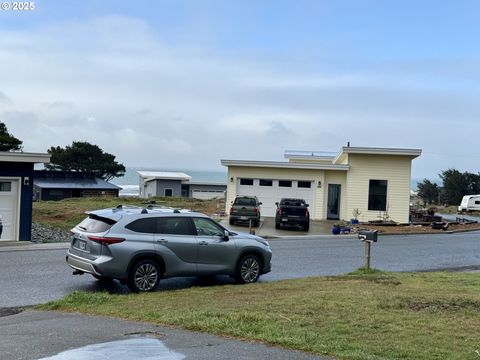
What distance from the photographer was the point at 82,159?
90625mm

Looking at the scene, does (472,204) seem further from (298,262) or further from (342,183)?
(298,262)

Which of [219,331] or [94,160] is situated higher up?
[94,160]

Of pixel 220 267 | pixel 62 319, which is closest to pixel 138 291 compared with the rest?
pixel 220 267

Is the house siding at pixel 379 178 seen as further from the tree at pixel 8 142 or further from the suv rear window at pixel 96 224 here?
the tree at pixel 8 142

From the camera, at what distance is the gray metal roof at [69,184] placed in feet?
217

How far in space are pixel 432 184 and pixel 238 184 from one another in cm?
7015

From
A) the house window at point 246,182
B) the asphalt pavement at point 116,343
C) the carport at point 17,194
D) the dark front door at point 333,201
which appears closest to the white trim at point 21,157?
the carport at point 17,194

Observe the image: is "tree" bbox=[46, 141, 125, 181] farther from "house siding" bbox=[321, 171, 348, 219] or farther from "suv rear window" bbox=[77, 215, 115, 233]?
"suv rear window" bbox=[77, 215, 115, 233]

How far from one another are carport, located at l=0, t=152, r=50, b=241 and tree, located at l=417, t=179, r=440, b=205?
270 feet

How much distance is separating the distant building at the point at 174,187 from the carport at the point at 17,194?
48.8 m

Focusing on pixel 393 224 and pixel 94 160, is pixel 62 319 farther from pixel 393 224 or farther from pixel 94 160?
pixel 94 160

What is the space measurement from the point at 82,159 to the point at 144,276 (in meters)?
81.8

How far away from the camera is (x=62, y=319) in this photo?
28.5ft

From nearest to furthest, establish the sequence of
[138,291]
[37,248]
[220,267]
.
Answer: [138,291]
[220,267]
[37,248]
